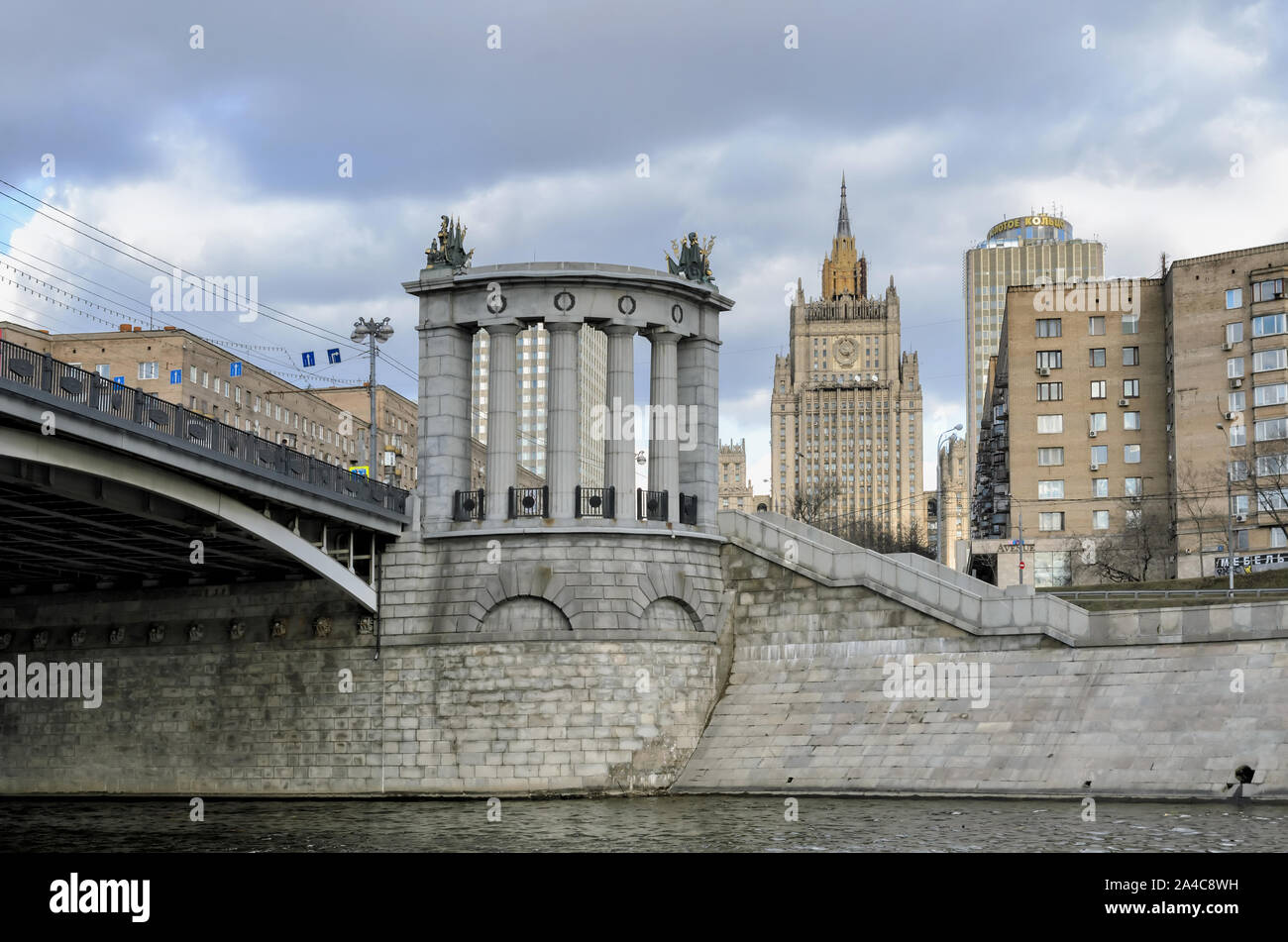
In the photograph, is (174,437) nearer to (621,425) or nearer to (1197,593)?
(621,425)

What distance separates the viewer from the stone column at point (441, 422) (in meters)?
47.2

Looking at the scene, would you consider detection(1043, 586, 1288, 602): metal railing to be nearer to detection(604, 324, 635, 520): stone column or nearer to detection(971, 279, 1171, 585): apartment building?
detection(604, 324, 635, 520): stone column

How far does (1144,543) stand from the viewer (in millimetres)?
78562

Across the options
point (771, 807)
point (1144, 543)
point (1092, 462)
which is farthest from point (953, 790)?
point (1092, 462)

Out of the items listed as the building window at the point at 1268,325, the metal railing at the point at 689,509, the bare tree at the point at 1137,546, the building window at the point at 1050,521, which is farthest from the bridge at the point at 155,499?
the building window at the point at 1268,325

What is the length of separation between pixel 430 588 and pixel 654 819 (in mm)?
13030

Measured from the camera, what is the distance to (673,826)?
114ft

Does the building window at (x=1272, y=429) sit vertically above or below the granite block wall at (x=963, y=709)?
above

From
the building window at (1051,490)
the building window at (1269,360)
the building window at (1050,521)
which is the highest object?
the building window at (1269,360)

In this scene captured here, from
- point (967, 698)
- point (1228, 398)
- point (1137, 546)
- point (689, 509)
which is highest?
point (1228, 398)

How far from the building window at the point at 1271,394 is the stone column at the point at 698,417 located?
152 ft

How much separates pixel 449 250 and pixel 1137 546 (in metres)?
48.2

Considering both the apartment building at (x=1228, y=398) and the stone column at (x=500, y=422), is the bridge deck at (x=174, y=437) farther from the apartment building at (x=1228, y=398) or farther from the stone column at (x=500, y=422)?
the apartment building at (x=1228, y=398)

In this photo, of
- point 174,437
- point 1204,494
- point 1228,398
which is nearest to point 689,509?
point 174,437
